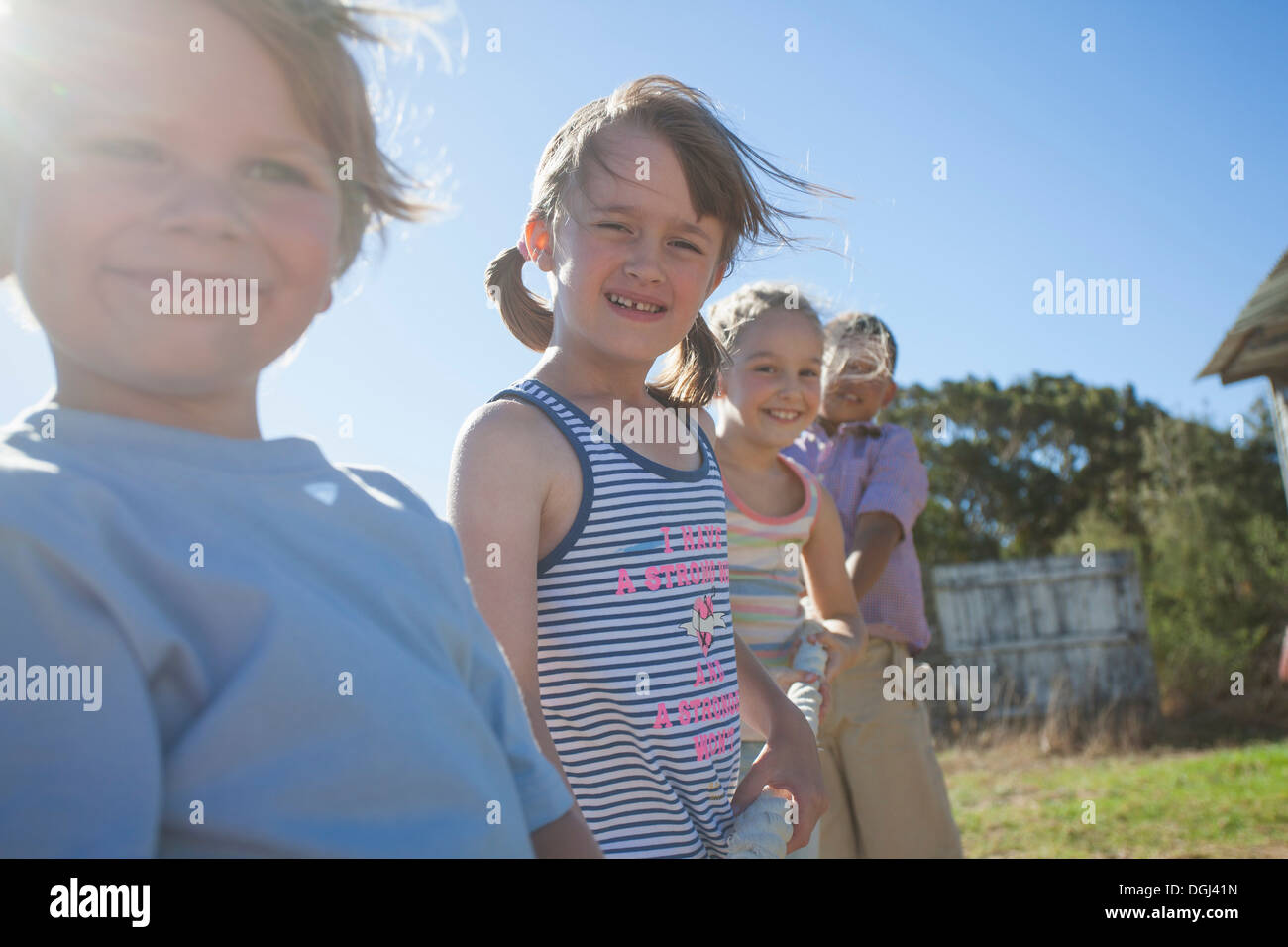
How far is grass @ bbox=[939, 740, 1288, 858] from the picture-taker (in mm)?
5254

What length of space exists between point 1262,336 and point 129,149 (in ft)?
22.3

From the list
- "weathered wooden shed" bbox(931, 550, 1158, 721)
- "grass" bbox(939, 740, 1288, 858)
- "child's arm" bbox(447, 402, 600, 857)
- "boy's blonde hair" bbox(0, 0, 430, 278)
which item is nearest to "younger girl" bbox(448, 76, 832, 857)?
"child's arm" bbox(447, 402, 600, 857)

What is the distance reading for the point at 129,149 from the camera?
866 mm

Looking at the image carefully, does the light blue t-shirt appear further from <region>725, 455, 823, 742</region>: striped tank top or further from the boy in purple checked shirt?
→ the boy in purple checked shirt

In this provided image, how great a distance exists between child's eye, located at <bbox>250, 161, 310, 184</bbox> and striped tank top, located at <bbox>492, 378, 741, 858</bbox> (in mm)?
604

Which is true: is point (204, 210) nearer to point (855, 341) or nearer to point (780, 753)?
point (780, 753)

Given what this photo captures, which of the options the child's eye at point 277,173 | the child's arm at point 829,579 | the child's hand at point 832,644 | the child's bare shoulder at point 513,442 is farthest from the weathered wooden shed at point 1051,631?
the child's eye at point 277,173

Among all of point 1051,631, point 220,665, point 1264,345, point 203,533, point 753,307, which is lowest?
point 1051,631

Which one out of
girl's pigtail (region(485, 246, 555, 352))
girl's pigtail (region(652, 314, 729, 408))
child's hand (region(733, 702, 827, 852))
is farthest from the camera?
girl's pigtail (region(652, 314, 729, 408))

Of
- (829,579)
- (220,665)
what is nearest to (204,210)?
(220,665)
